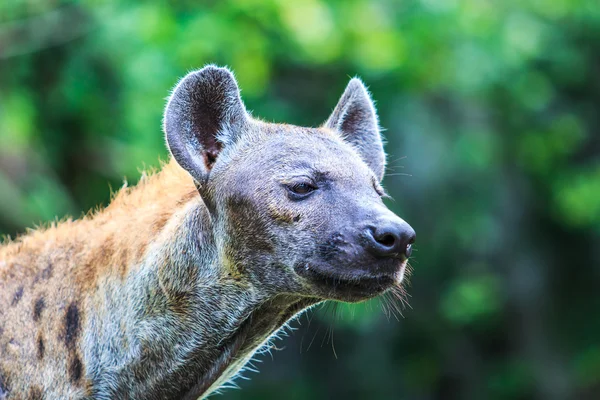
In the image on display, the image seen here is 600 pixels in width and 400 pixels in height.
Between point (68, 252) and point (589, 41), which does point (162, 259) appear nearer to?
point (68, 252)

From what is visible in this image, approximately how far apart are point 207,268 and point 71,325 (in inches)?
30.0

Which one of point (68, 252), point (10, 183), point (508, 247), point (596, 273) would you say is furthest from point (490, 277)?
point (68, 252)

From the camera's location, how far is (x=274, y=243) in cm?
404

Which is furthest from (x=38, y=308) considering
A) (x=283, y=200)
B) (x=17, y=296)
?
(x=283, y=200)

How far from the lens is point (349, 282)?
3.91 m

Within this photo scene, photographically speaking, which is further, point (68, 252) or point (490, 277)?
point (490, 277)

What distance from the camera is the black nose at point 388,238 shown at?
379 cm

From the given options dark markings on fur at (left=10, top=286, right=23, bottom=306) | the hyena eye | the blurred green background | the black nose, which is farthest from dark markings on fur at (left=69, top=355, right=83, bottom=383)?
the blurred green background

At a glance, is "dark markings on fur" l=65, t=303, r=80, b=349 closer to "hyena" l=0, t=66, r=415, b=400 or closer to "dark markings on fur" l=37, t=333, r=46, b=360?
"hyena" l=0, t=66, r=415, b=400

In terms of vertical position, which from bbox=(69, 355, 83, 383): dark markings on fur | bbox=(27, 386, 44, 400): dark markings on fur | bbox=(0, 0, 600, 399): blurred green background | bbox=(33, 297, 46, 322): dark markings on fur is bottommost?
bbox=(0, 0, 600, 399): blurred green background

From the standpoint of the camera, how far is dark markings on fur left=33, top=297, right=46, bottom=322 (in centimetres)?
440

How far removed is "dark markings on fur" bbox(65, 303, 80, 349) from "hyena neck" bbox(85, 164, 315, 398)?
85 millimetres

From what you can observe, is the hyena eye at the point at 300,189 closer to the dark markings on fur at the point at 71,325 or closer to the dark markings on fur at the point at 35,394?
the dark markings on fur at the point at 71,325

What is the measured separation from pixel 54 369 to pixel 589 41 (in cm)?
1298
